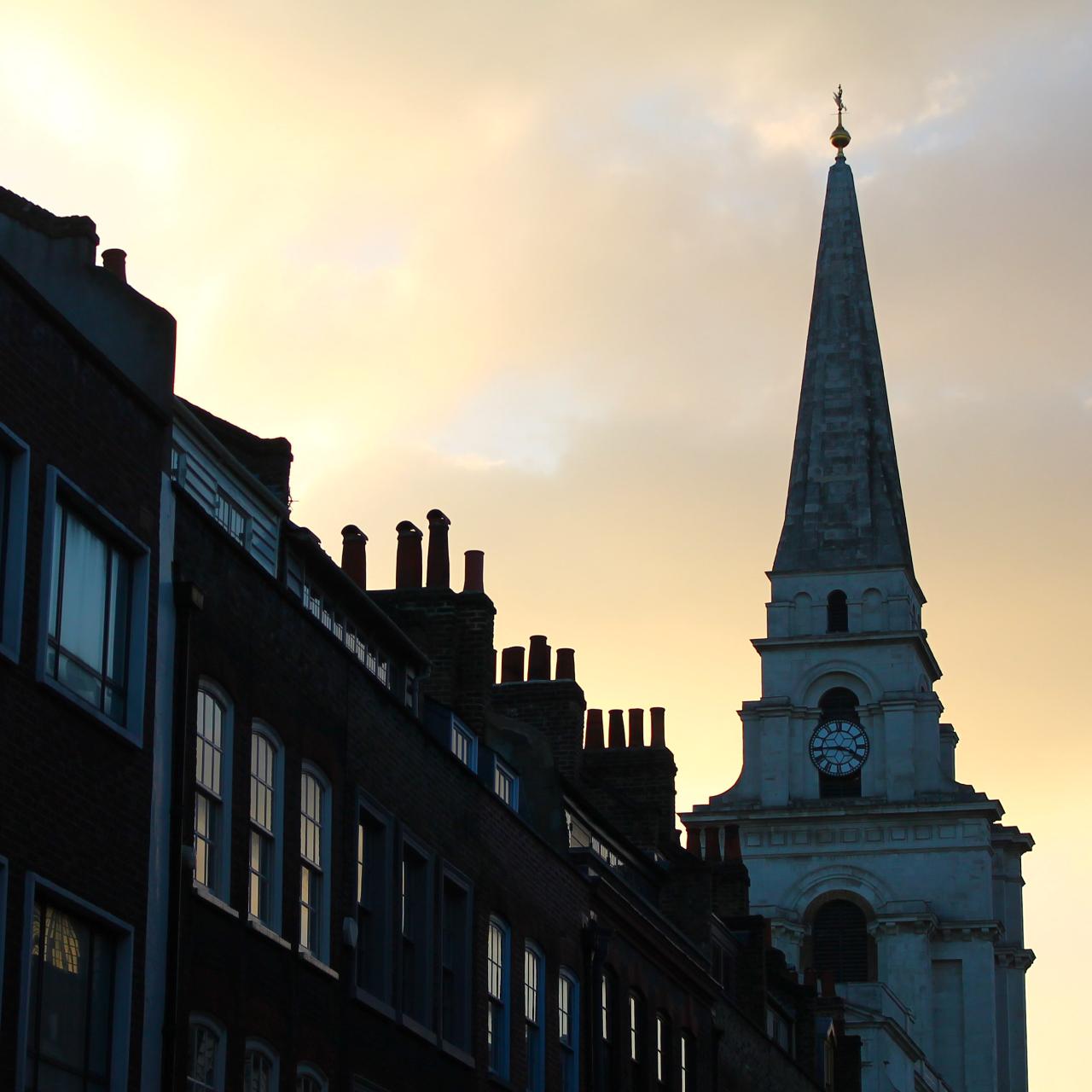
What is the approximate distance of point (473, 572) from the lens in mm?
38094

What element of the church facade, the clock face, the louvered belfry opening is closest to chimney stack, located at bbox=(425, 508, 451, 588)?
the church facade

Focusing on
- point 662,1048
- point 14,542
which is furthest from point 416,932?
point 662,1048

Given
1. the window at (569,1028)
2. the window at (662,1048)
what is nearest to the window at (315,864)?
the window at (569,1028)

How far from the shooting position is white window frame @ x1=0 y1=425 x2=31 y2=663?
73.4 feet

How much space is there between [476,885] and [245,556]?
8170mm

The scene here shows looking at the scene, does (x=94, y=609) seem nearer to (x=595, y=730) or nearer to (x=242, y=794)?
(x=242, y=794)

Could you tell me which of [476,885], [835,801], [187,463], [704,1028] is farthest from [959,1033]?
[187,463]

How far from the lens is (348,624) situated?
1336 inches

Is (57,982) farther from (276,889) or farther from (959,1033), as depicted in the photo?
(959,1033)

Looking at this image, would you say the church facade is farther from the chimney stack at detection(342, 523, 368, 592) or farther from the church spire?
the chimney stack at detection(342, 523, 368, 592)

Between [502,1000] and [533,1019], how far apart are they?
61.6 inches

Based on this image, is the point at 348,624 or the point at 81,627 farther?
the point at 348,624

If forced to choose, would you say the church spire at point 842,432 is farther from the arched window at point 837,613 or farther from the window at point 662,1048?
the window at point 662,1048

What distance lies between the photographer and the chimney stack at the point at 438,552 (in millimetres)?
38125
